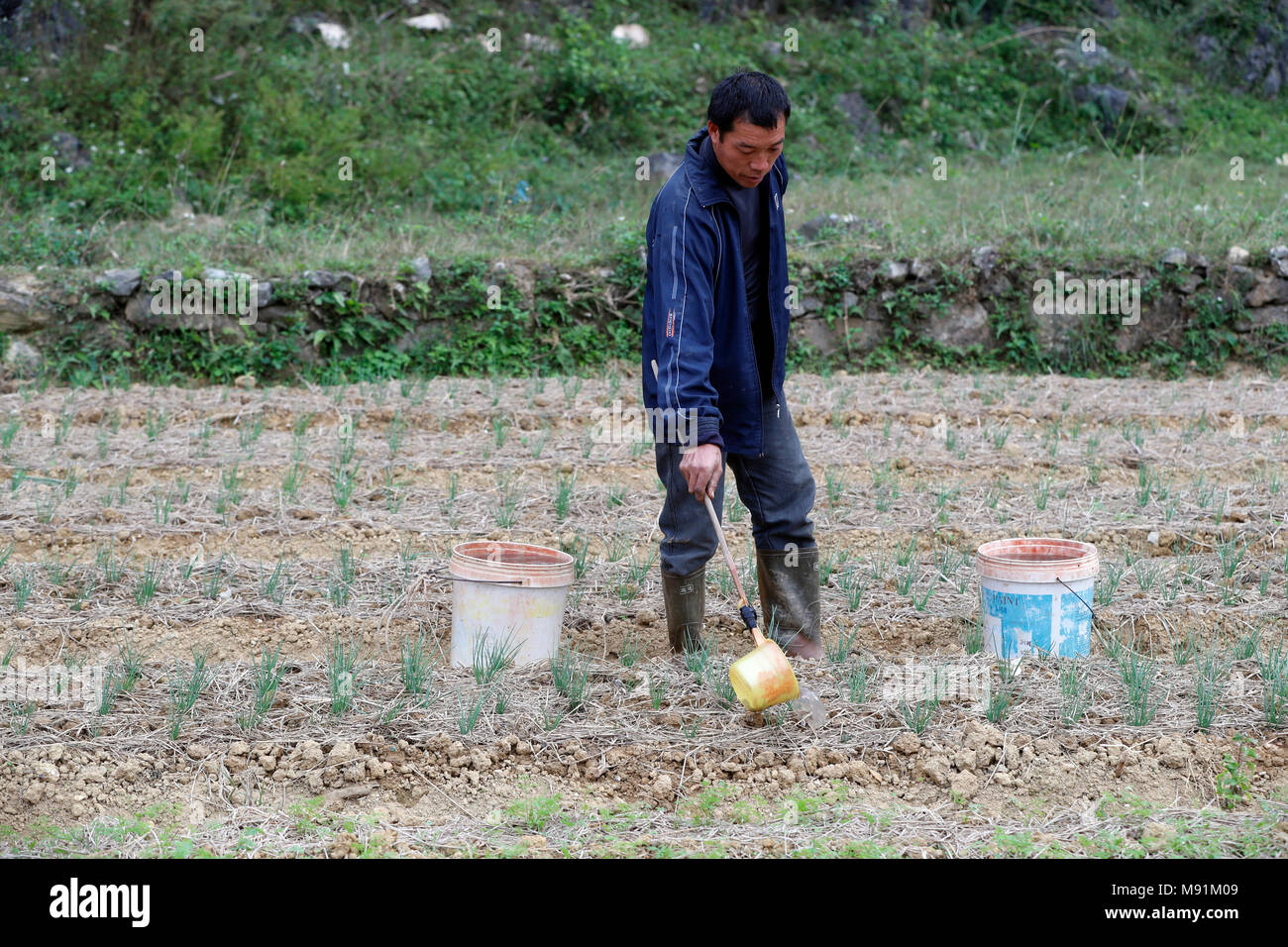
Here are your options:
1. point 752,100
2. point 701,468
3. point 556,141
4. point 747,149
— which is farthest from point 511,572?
point 556,141

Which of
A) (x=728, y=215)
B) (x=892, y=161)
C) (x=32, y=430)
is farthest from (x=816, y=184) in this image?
(x=728, y=215)

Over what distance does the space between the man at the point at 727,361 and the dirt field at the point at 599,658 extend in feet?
0.96

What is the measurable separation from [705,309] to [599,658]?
1.30m

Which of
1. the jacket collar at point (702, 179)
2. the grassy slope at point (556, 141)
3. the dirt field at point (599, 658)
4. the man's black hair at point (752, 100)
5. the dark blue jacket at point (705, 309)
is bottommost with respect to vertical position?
the dirt field at point (599, 658)

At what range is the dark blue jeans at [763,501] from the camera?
3637mm

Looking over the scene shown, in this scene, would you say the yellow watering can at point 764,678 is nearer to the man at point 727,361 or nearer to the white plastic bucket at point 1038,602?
the man at point 727,361

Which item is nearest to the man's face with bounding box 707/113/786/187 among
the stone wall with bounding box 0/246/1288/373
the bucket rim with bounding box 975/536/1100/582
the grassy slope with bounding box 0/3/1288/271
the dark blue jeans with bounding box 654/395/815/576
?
the dark blue jeans with bounding box 654/395/815/576

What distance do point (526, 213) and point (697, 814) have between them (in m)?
8.12

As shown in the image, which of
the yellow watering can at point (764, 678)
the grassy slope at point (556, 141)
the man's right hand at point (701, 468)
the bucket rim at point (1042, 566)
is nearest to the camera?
the yellow watering can at point (764, 678)

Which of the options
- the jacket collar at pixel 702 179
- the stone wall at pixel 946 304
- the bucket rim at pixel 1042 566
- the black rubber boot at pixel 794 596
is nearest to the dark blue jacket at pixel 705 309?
the jacket collar at pixel 702 179

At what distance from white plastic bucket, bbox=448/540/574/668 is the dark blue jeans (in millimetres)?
355

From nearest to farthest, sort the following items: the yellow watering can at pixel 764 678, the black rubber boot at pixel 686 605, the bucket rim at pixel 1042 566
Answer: the yellow watering can at pixel 764 678 < the bucket rim at pixel 1042 566 < the black rubber boot at pixel 686 605

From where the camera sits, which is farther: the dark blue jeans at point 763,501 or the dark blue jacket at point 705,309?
the dark blue jeans at point 763,501

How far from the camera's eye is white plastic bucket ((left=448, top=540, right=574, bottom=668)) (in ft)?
12.0
